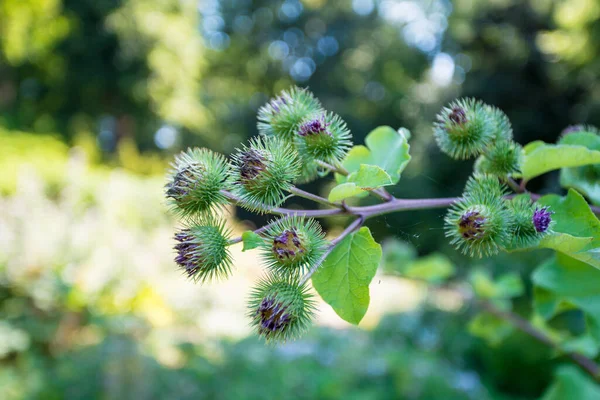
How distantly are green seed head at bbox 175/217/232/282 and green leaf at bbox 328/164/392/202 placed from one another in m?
0.17

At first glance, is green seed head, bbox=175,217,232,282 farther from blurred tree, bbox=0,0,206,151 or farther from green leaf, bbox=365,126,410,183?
blurred tree, bbox=0,0,206,151

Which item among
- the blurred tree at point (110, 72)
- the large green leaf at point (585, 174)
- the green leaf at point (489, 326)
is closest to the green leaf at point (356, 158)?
the large green leaf at point (585, 174)

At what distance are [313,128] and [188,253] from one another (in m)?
0.26

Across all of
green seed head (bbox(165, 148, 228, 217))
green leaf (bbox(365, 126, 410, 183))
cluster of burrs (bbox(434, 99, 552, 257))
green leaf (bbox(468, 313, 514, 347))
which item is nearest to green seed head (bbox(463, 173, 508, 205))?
cluster of burrs (bbox(434, 99, 552, 257))

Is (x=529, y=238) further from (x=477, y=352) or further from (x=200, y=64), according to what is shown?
(x=200, y=64)

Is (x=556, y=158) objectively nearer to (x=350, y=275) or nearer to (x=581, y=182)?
(x=581, y=182)

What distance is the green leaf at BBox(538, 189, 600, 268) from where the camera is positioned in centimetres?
63

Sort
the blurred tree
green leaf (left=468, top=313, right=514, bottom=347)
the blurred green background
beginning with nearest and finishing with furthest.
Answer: green leaf (left=468, top=313, right=514, bottom=347)
the blurred green background
the blurred tree

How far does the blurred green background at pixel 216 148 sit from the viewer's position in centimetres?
395

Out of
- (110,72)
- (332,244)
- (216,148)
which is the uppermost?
(110,72)

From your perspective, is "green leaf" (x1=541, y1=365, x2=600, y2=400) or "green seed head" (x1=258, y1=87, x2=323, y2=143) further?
"green leaf" (x1=541, y1=365, x2=600, y2=400)

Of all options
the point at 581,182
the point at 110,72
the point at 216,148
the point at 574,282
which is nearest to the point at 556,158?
the point at 581,182

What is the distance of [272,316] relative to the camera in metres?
0.65

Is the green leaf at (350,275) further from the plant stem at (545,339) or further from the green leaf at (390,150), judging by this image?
the plant stem at (545,339)
